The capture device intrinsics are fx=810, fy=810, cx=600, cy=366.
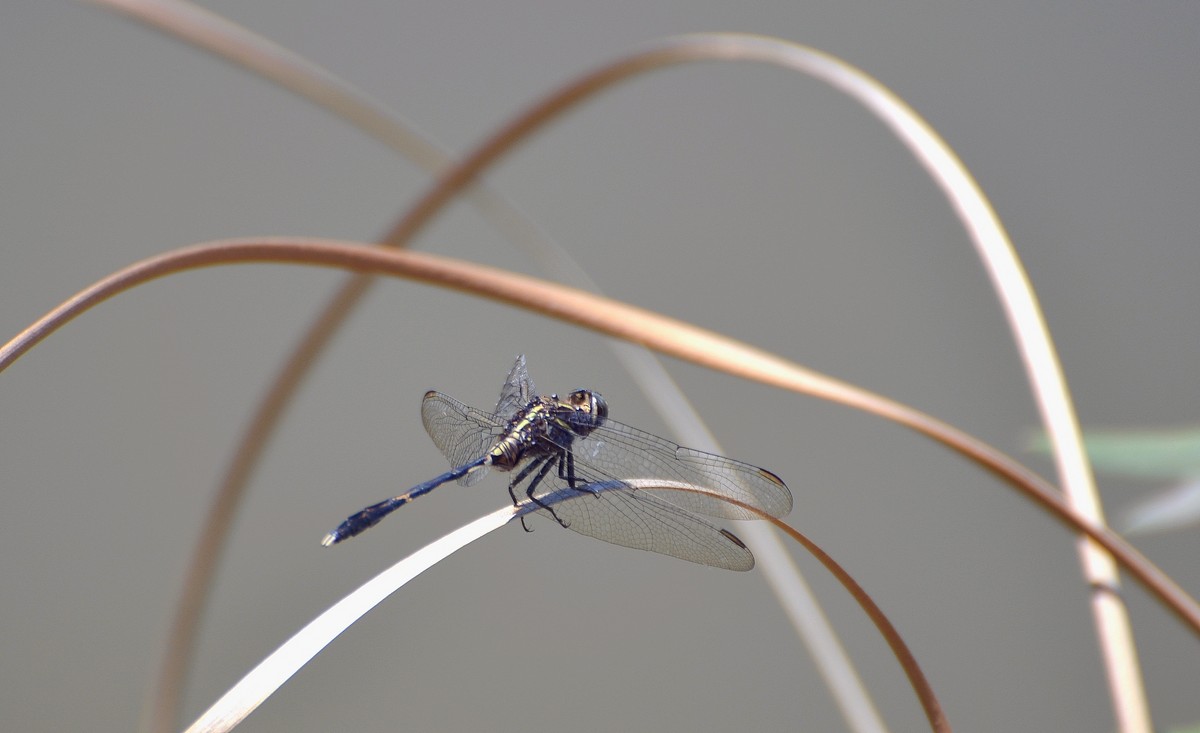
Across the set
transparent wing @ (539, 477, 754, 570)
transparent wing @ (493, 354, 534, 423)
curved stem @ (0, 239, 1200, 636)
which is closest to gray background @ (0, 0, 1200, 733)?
transparent wing @ (493, 354, 534, 423)

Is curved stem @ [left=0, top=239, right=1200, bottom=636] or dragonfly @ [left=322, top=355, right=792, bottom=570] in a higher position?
dragonfly @ [left=322, top=355, right=792, bottom=570]

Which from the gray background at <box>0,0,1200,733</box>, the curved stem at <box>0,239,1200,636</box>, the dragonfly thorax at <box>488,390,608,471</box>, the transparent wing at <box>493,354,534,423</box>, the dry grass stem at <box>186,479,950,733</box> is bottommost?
the dry grass stem at <box>186,479,950,733</box>

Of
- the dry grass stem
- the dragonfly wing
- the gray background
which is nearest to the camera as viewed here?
the dry grass stem

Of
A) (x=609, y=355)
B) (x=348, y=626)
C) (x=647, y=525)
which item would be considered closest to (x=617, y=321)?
(x=348, y=626)

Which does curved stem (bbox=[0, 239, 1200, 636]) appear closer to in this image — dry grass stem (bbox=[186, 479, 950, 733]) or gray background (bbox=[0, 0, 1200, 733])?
dry grass stem (bbox=[186, 479, 950, 733])

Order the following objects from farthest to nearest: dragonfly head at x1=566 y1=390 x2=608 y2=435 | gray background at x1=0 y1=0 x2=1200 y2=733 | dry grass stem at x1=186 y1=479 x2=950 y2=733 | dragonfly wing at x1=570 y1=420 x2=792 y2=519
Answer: gray background at x1=0 y1=0 x2=1200 y2=733 → dragonfly head at x1=566 y1=390 x2=608 y2=435 → dragonfly wing at x1=570 y1=420 x2=792 y2=519 → dry grass stem at x1=186 y1=479 x2=950 y2=733

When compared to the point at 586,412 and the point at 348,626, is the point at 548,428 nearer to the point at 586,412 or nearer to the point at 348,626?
the point at 586,412

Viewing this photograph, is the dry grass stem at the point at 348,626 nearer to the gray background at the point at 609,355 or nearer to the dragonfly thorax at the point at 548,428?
the dragonfly thorax at the point at 548,428

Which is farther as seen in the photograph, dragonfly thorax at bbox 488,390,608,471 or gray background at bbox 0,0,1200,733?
gray background at bbox 0,0,1200,733

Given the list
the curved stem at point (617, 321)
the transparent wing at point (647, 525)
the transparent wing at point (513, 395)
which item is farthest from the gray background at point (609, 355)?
the curved stem at point (617, 321)
